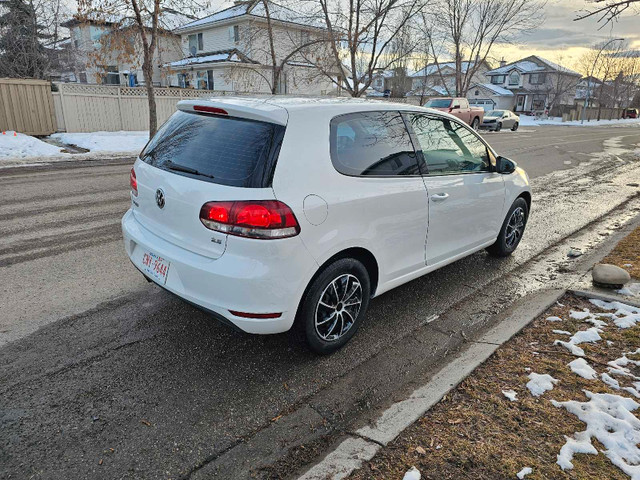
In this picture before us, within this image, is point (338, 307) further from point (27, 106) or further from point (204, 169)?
point (27, 106)

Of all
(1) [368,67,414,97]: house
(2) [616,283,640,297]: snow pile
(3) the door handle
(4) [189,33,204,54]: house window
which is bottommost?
(2) [616,283,640,297]: snow pile

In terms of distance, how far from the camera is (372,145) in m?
3.39

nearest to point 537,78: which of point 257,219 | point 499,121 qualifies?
point 499,121

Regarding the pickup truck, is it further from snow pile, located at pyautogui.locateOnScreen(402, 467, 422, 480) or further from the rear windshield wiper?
snow pile, located at pyautogui.locateOnScreen(402, 467, 422, 480)

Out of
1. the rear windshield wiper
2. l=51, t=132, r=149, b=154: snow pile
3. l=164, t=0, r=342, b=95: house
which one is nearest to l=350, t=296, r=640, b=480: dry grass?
the rear windshield wiper

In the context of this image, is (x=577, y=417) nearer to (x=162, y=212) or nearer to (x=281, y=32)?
(x=162, y=212)

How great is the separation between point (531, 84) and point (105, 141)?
7107 centimetres

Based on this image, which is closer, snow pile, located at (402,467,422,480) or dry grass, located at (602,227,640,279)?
snow pile, located at (402,467,422,480)

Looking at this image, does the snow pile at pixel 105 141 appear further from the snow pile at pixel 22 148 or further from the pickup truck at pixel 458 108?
the pickup truck at pixel 458 108

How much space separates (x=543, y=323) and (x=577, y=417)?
1.27m

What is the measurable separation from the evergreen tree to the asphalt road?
1030 inches

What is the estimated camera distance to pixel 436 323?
12.8 ft

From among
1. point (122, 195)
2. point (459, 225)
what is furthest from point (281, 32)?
point (459, 225)

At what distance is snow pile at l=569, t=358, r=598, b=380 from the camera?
2974mm
